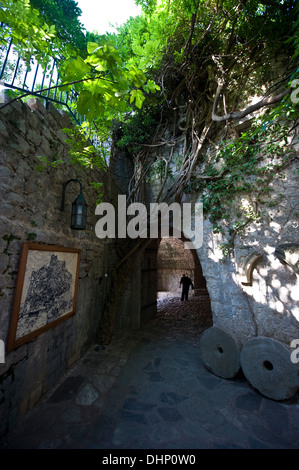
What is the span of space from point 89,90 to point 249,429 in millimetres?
3563

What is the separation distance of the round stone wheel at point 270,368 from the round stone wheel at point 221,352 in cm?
14

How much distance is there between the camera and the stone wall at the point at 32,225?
175 centimetres

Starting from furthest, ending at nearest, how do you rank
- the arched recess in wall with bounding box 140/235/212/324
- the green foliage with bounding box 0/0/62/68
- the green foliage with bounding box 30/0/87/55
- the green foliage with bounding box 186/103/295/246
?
the arched recess in wall with bounding box 140/235/212/324 → the green foliage with bounding box 30/0/87/55 → the green foliage with bounding box 186/103/295/246 → the green foliage with bounding box 0/0/62/68

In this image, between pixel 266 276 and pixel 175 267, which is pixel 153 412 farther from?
pixel 175 267

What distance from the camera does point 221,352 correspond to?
2963 mm

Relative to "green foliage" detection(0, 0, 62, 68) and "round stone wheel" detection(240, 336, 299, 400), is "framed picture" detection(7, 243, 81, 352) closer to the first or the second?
"green foliage" detection(0, 0, 62, 68)

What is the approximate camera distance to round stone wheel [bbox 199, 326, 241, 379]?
281 centimetres

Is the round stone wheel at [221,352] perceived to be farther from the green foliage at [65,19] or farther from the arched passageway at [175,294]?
the green foliage at [65,19]

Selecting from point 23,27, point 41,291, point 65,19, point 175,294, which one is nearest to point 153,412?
point 41,291

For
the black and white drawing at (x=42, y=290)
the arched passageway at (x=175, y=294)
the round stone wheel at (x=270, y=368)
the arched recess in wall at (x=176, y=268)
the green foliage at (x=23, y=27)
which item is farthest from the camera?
the arched recess in wall at (x=176, y=268)

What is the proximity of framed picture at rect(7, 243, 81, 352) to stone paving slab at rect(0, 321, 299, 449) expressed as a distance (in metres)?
0.91

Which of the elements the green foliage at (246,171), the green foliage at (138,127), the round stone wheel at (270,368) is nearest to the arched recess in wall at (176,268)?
the green foliage at (138,127)

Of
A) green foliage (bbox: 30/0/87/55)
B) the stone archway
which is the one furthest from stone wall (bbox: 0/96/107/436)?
the stone archway
